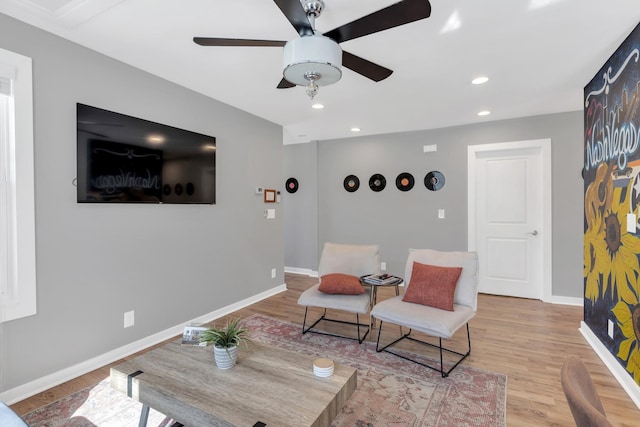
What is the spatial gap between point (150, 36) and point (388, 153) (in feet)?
12.2

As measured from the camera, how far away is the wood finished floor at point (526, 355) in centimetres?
198

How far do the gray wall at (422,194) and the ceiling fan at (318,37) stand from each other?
3.51 metres

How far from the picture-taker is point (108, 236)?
257 centimetres

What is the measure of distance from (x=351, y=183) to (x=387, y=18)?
3992mm

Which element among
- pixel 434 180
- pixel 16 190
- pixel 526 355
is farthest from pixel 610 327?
pixel 16 190

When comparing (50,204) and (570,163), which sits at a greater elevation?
(570,163)

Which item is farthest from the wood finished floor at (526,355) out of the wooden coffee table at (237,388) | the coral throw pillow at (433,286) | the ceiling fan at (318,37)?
the ceiling fan at (318,37)

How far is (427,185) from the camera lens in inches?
190

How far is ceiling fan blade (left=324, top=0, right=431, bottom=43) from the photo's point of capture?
1.37m

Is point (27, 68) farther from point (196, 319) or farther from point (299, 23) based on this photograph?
point (196, 319)

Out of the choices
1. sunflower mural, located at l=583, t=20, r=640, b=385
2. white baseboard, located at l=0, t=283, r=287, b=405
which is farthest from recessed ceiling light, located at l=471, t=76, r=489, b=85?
white baseboard, located at l=0, t=283, r=287, b=405

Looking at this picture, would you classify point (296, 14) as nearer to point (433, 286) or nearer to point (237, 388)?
point (237, 388)

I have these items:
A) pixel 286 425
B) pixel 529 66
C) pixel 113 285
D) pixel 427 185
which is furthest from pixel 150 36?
pixel 427 185

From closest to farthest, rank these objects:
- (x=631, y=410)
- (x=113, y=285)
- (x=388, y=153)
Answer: (x=631, y=410) < (x=113, y=285) < (x=388, y=153)
